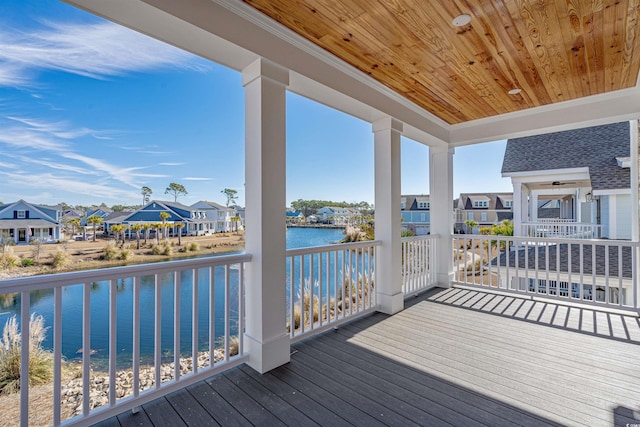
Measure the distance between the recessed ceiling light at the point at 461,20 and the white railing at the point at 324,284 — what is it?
85.9 inches

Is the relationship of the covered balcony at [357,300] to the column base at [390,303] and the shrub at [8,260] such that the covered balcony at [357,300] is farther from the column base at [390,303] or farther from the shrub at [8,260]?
the shrub at [8,260]

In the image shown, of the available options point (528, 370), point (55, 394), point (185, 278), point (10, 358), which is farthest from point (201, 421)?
point (528, 370)

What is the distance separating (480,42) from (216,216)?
8.79ft

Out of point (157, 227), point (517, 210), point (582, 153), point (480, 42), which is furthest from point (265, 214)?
point (582, 153)

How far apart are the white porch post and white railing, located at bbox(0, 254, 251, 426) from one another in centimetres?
14

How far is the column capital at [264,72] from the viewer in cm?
228

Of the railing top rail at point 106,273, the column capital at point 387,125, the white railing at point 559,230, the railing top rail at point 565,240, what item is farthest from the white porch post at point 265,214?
the white railing at point 559,230

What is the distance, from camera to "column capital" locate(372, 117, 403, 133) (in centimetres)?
357

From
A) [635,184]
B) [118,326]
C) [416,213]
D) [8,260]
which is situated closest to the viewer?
[8,260]

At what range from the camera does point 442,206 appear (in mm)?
4797

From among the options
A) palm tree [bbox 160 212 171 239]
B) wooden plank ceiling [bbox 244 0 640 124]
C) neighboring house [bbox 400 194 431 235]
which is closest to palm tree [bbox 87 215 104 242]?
palm tree [bbox 160 212 171 239]

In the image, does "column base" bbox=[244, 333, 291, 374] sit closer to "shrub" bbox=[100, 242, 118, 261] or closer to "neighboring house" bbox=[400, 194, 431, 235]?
"shrub" bbox=[100, 242, 118, 261]

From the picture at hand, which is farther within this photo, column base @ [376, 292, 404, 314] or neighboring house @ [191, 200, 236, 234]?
column base @ [376, 292, 404, 314]

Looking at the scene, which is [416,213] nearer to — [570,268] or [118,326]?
[570,268]
